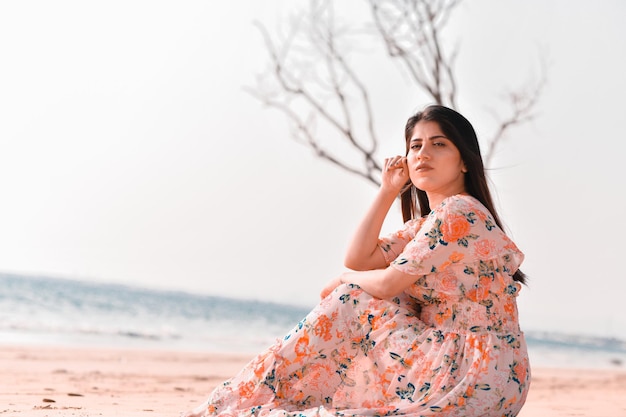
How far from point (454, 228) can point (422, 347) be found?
1.12 ft

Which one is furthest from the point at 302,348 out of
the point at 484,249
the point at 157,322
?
the point at 157,322

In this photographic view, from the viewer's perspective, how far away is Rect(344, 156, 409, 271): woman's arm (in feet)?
8.36

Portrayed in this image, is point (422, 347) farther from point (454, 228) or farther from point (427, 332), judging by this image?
point (454, 228)

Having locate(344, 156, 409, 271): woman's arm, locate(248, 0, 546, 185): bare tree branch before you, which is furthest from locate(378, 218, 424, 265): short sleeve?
locate(248, 0, 546, 185): bare tree branch

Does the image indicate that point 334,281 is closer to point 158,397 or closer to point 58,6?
point 158,397

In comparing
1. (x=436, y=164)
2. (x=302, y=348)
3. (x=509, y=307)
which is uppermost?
(x=436, y=164)

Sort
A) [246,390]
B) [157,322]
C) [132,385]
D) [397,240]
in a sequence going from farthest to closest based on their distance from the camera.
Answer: [157,322] → [132,385] → [397,240] → [246,390]

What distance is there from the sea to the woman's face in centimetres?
755

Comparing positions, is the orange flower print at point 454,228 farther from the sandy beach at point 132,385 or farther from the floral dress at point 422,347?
the sandy beach at point 132,385

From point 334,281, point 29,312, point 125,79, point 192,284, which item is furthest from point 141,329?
point 334,281

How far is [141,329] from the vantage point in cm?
1345

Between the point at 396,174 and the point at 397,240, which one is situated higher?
the point at 396,174

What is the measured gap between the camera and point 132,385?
499cm

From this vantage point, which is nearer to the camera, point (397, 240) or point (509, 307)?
point (509, 307)
